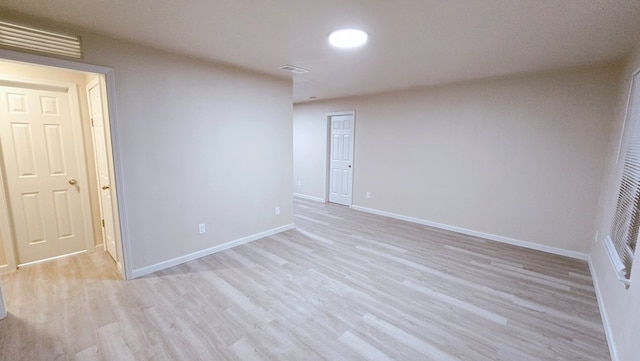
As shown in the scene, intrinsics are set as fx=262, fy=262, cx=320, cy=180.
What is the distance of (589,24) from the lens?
2.01 metres

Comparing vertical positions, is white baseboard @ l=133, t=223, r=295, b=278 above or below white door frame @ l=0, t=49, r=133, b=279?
below

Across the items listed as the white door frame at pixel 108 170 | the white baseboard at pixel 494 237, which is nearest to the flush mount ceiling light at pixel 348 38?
the white door frame at pixel 108 170

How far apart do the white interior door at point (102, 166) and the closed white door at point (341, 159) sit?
13.6ft

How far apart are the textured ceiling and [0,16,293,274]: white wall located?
9.7 inches

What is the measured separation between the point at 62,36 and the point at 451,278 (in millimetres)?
4262

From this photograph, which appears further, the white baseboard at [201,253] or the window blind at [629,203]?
the white baseboard at [201,253]

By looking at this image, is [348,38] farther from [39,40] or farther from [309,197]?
[309,197]

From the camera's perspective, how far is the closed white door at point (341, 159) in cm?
574

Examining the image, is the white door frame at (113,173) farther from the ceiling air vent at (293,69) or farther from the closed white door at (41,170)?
the ceiling air vent at (293,69)

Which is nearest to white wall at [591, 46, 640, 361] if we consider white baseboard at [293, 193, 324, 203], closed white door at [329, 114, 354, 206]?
closed white door at [329, 114, 354, 206]

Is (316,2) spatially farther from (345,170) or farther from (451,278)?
(345,170)

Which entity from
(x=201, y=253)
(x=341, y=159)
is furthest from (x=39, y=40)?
(x=341, y=159)

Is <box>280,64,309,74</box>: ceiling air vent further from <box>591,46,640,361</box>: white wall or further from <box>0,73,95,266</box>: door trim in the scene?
<box>591,46,640,361</box>: white wall

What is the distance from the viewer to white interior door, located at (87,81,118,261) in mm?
2848
